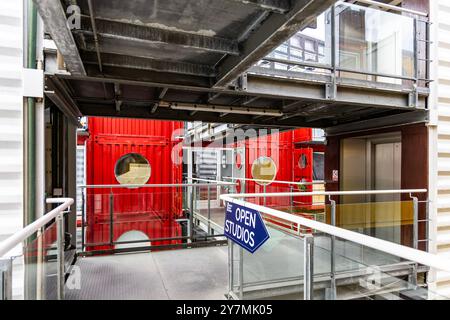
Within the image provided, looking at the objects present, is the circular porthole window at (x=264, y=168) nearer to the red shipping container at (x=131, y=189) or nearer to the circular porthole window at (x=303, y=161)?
the circular porthole window at (x=303, y=161)

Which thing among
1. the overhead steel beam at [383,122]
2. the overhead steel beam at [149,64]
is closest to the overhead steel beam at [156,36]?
the overhead steel beam at [149,64]

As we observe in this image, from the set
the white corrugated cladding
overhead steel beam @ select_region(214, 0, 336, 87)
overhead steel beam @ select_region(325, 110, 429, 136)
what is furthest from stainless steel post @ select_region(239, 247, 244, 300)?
overhead steel beam @ select_region(325, 110, 429, 136)

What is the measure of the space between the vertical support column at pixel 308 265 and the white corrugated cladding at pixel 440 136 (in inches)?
136

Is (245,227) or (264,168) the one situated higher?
(264,168)

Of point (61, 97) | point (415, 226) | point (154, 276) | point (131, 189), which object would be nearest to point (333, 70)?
point (415, 226)

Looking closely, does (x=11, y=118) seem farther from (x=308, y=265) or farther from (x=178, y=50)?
(x=308, y=265)

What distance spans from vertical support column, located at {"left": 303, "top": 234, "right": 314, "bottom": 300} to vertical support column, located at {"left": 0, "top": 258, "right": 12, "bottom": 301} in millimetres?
1764

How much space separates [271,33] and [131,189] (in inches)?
235

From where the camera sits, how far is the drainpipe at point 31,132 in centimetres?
270

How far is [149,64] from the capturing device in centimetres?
301
